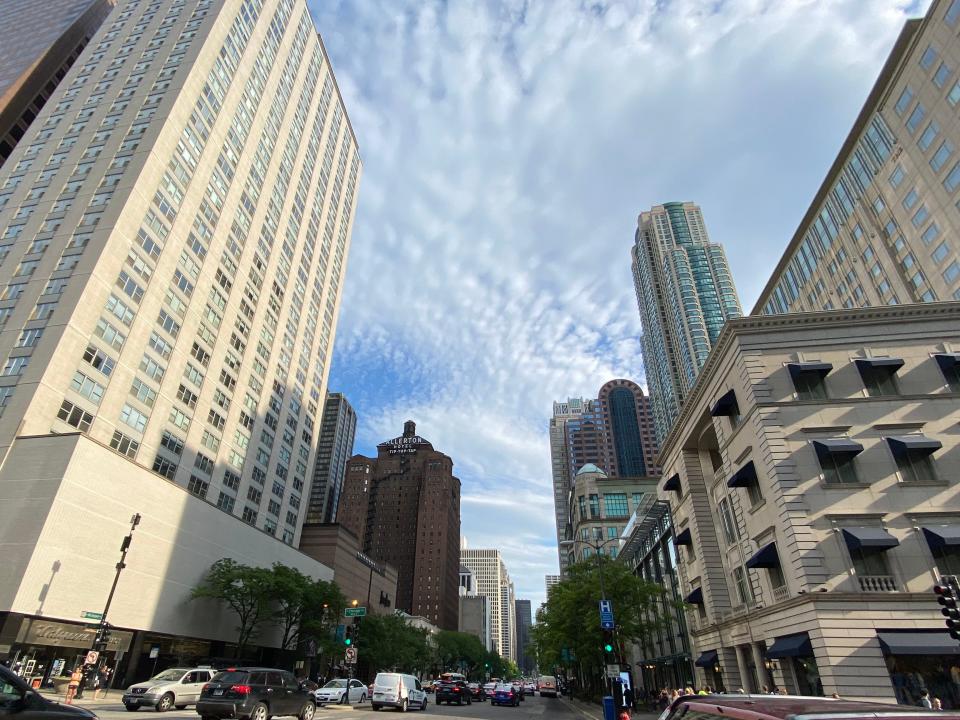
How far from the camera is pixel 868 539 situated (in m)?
25.5

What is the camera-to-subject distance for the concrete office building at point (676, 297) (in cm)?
14000

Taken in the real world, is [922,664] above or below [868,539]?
below

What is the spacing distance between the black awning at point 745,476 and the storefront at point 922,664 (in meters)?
9.23

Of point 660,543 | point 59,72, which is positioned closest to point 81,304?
point 660,543

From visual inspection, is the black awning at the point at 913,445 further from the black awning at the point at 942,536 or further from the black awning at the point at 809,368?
the black awning at the point at 809,368

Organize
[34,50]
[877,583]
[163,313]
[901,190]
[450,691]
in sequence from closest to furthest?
[877,583] → [450,691] → [163,313] → [901,190] → [34,50]

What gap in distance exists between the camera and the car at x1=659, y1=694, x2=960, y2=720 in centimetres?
342

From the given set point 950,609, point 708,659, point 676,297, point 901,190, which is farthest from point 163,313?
point 676,297

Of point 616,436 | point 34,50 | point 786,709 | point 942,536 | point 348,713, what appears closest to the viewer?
point 786,709

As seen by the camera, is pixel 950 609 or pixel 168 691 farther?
pixel 168 691

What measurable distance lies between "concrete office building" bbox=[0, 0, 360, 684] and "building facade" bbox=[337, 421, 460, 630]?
105223mm

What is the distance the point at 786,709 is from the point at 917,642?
2763 centimetres

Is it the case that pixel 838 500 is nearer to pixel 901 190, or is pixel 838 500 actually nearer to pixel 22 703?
pixel 22 703

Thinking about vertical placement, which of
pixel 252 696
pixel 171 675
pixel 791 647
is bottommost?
pixel 252 696
